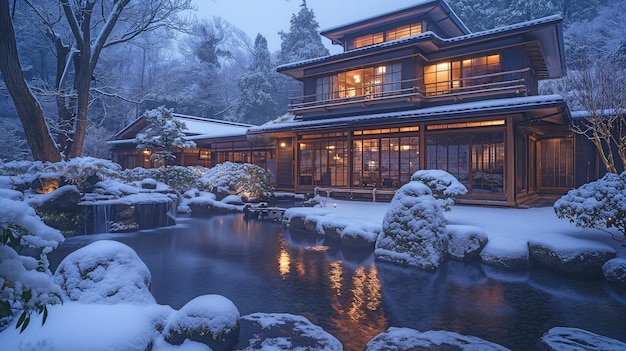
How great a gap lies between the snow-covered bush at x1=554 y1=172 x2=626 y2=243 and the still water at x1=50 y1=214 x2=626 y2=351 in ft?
4.68

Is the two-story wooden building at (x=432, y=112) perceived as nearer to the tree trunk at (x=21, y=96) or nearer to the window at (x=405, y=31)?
the window at (x=405, y=31)

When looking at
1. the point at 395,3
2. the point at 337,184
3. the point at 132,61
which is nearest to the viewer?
the point at 337,184

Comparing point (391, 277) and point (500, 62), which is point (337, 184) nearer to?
point (500, 62)

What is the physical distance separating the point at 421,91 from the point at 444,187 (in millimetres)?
8755

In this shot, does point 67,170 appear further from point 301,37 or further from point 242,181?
point 301,37

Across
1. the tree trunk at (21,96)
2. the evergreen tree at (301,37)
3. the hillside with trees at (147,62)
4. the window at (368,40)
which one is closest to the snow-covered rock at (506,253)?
the hillside with trees at (147,62)

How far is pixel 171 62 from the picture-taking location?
47188 mm

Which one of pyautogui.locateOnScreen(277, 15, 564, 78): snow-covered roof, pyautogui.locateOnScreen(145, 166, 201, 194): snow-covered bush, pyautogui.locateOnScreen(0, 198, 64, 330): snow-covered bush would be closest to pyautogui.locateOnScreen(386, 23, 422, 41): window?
pyautogui.locateOnScreen(277, 15, 564, 78): snow-covered roof

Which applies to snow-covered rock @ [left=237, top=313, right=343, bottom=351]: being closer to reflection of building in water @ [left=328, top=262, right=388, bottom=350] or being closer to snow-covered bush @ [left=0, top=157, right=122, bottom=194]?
reflection of building in water @ [left=328, top=262, right=388, bottom=350]

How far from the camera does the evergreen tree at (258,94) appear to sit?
142 feet

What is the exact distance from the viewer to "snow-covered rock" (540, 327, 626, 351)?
15.0 ft

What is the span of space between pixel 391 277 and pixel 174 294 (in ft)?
14.8

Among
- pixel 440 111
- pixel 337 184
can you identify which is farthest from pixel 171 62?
pixel 440 111

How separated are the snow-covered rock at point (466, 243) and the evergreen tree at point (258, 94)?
1451 inches
